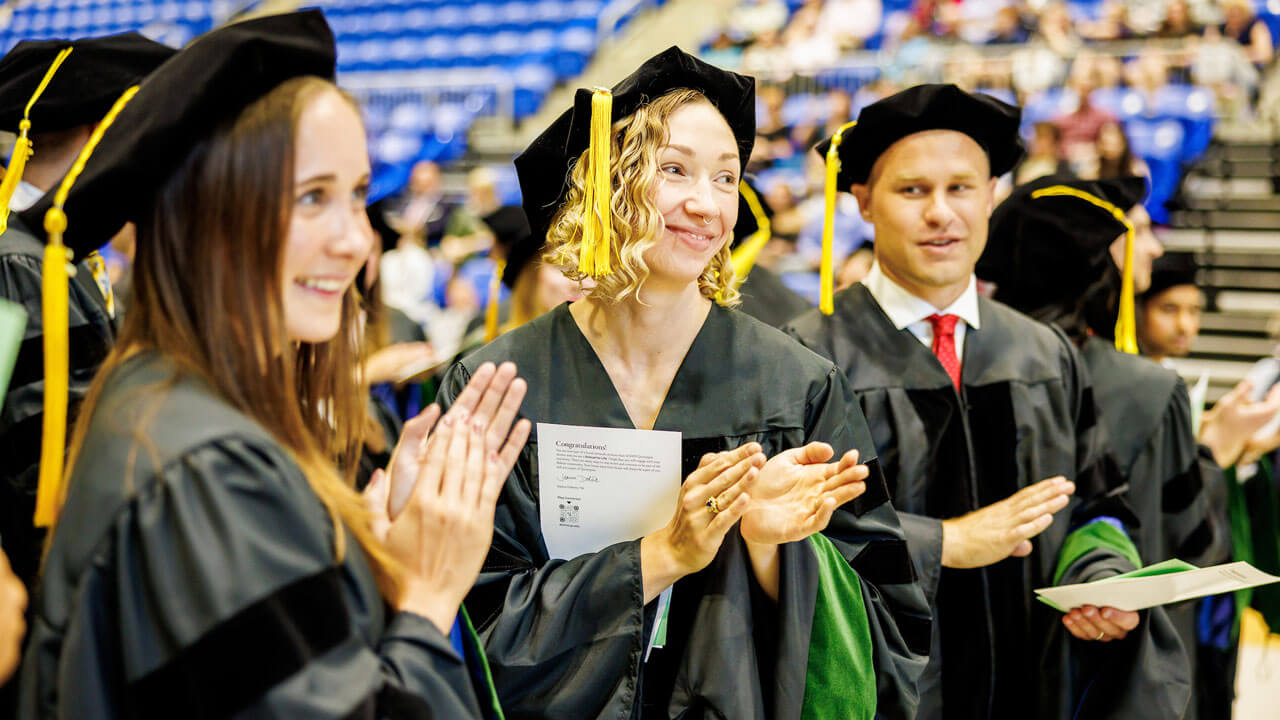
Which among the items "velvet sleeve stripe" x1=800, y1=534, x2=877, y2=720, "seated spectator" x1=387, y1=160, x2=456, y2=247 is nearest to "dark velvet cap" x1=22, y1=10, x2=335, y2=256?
"velvet sleeve stripe" x1=800, y1=534, x2=877, y2=720

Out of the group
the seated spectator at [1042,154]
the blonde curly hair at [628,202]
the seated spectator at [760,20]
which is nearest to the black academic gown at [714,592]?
the blonde curly hair at [628,202]

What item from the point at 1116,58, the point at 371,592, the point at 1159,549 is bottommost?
the point at 1159,549

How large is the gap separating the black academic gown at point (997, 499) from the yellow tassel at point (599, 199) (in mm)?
756

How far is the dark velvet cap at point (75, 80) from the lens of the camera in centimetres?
247

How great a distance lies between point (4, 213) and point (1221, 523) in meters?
3.39

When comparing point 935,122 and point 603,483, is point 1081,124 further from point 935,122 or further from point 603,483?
point 603,483

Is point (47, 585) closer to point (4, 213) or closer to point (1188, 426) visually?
point (4, 213)

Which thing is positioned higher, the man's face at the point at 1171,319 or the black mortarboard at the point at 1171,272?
the black mortarboard at the point at 1171,272

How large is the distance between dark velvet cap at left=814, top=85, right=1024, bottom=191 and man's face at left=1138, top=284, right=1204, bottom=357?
163 centimetres

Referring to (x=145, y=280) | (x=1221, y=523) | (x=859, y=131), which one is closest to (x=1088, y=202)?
(x=859, y=131)

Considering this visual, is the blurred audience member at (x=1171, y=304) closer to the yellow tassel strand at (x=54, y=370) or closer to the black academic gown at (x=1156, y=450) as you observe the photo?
the black academic gown at (x=1156, y=450)

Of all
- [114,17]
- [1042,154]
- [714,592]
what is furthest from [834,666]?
[114,17]

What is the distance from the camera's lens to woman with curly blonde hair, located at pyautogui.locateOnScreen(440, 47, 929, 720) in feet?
5.83

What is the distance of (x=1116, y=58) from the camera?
391 inches
